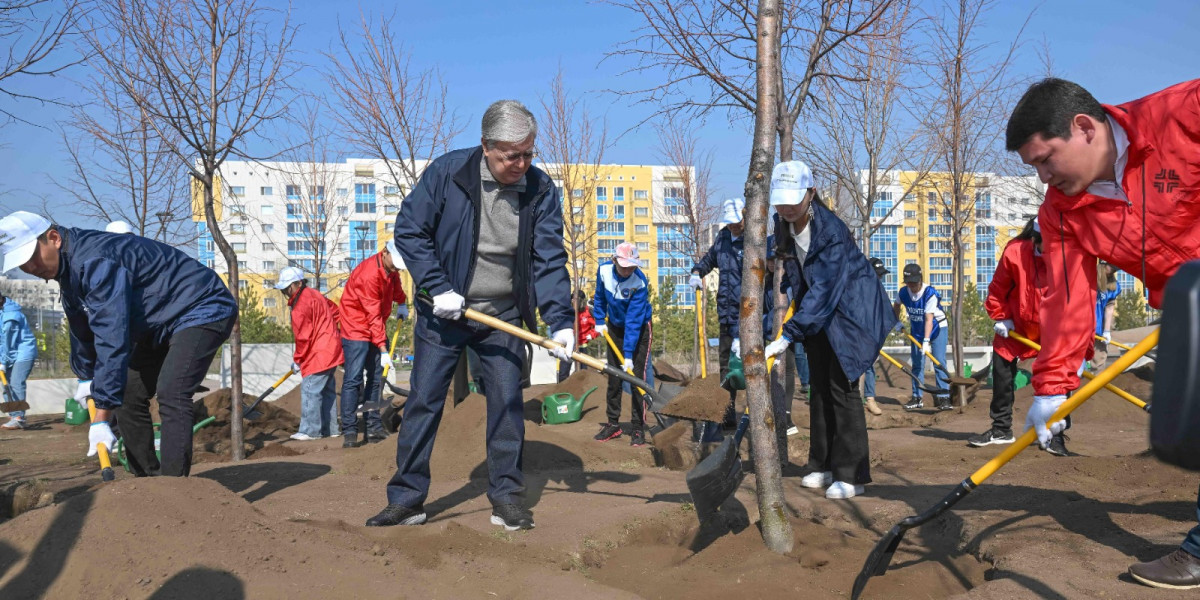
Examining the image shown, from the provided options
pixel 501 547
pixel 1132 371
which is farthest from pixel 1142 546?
pixel 1132 371

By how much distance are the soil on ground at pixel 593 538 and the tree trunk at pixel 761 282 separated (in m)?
0.17

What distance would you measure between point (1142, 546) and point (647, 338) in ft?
16.6

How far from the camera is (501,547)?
11.6 ft

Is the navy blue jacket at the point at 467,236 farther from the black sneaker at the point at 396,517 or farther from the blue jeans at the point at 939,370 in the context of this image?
the blue jeans at the point at 939,370

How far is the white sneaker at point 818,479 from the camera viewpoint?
4.85 meters

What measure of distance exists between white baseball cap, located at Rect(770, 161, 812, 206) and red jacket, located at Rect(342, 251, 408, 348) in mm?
4683

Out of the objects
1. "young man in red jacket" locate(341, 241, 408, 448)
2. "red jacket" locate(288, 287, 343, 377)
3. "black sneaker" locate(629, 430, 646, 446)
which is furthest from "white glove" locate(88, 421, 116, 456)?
"red jacket" locate(288, 287, 343, 377)

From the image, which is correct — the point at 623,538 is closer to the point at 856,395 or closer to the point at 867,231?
the point at 856,395

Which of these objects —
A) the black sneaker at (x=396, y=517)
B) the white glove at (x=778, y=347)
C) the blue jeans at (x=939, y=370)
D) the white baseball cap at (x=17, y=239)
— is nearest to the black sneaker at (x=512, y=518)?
the black sneaker at (x=396, y=517)

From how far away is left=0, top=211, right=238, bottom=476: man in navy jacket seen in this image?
155 inches

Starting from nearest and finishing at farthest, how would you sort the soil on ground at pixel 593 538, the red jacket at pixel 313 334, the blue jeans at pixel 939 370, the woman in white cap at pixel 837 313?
the soil on ground at pixel 593 538, the woman in white cap at pixel 837 313, the red jacket at pixel 313 334, the blue jeans at pixel 939 370

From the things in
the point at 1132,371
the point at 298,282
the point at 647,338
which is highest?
the point at 298,282

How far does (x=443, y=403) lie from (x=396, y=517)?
58 centimetres

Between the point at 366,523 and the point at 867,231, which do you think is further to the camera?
the point at 867,231
